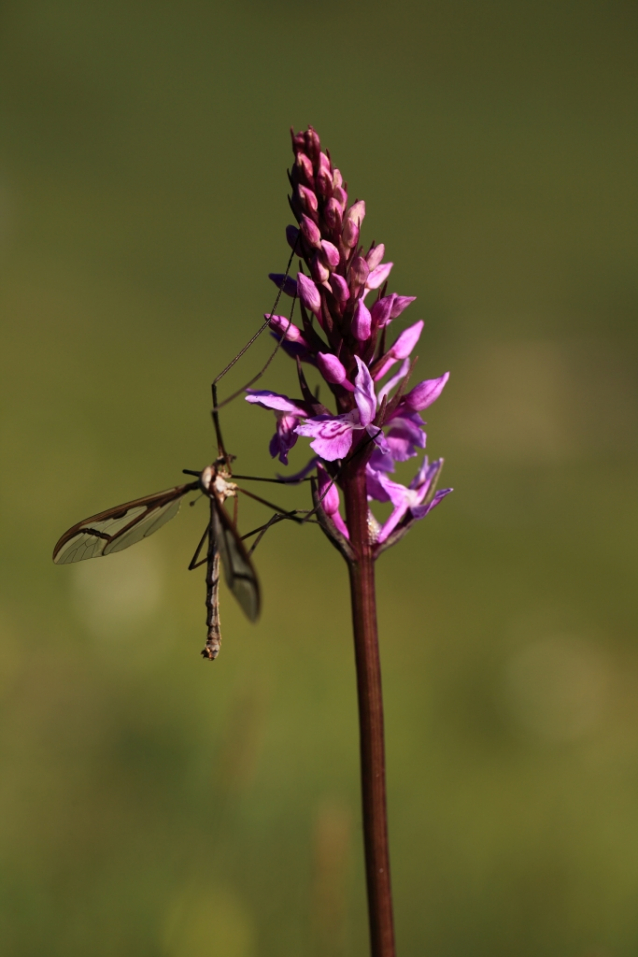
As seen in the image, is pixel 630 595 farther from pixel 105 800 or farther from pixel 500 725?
pixel 105 800

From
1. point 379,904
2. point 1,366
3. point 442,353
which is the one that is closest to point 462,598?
point 1,366

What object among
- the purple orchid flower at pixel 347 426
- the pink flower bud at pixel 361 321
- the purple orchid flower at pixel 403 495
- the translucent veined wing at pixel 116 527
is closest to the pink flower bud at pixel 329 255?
the pink flower bud at pixel 361 321

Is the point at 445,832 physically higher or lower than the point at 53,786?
lower

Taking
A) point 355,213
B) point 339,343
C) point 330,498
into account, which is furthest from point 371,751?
point 355,213

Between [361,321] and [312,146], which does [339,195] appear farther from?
[361,321]

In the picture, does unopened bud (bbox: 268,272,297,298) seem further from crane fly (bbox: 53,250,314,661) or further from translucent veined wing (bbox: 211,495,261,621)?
translucent veined wing (bbox: 211,495,261,621)

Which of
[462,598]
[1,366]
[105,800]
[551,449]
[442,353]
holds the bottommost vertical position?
[105,800]
